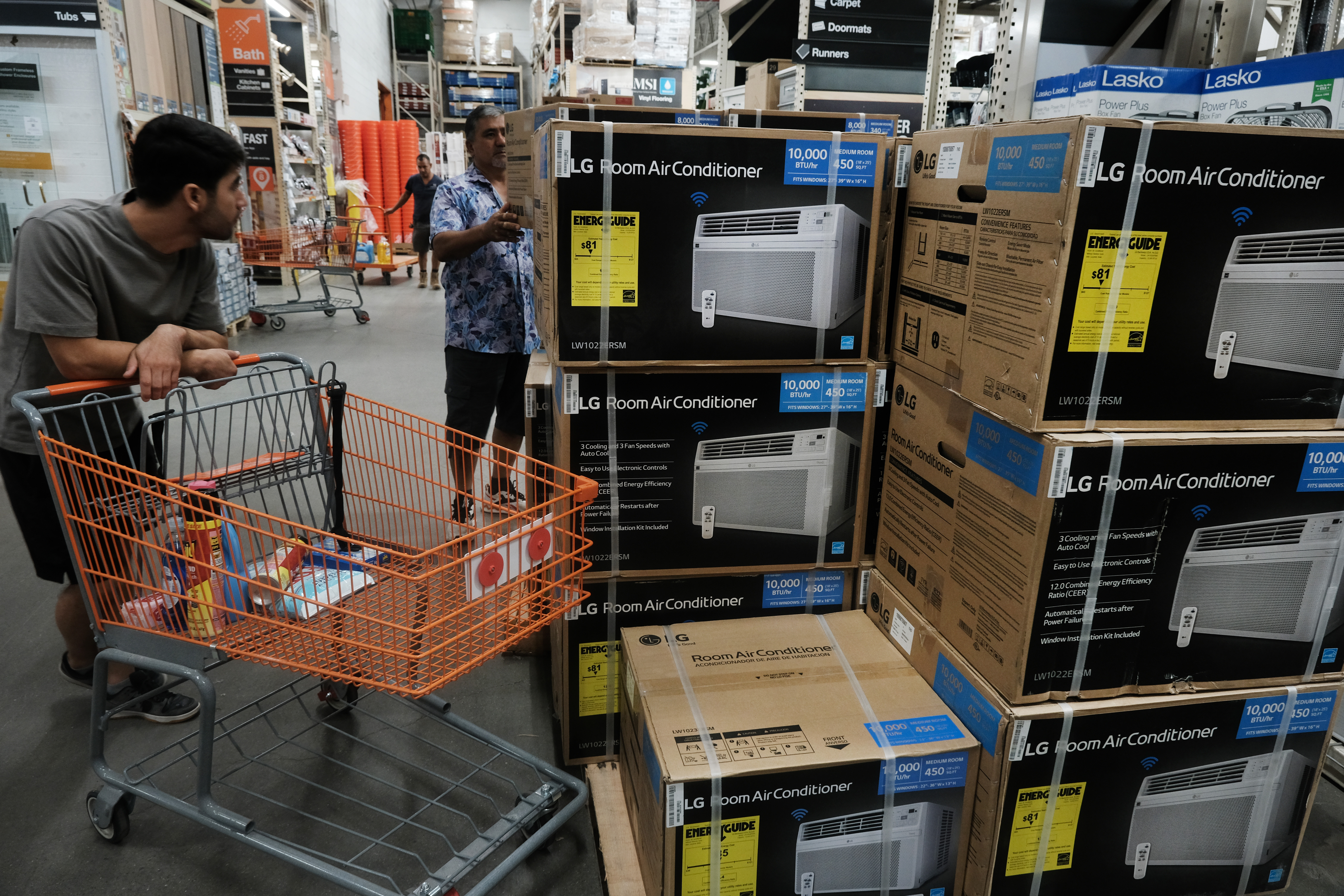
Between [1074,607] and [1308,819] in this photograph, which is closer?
[1074,607]

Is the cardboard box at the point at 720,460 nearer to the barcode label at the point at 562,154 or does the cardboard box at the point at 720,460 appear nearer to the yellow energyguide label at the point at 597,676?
the yellow energyguide label at the point at 597,676

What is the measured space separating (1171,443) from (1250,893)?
3.74 feet

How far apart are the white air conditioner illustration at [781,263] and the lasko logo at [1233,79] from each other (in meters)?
0.84

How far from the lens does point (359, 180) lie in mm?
10312

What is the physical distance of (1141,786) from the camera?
1.74 m

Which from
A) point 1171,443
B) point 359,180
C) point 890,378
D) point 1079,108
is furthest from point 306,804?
point 359,180

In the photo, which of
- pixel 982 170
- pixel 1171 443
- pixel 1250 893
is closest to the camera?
pixel 1171 443

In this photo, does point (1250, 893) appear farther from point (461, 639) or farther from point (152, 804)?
point (152, 804)

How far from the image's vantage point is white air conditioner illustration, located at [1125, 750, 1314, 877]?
69.2 inches

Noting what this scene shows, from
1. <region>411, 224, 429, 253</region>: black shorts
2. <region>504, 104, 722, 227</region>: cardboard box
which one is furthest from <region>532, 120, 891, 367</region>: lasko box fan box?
<region>411, 224, 429, 253</region>: black shorts

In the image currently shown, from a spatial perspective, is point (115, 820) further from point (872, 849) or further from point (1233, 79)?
point (1233, 79)

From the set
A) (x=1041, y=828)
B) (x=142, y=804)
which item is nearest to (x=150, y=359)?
(x=142, y=804)

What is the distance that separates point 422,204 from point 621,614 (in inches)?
203

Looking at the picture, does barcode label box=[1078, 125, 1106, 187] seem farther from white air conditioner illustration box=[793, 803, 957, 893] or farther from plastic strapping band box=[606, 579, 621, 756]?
plastic strapping band box=[606, 579, 621, 756]
